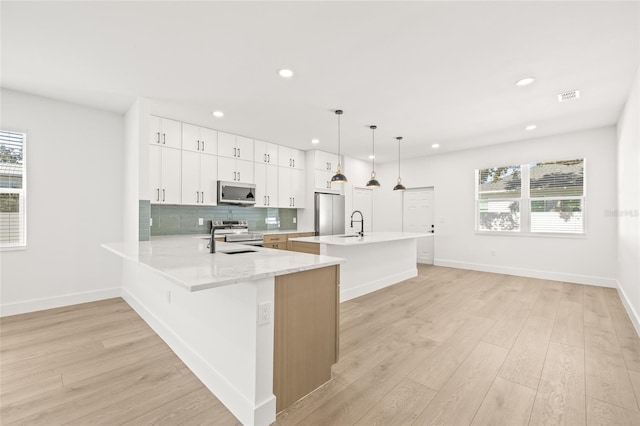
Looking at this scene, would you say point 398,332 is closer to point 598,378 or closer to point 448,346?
point 448,346

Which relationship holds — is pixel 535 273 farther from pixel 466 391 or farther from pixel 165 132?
pixel 165 132

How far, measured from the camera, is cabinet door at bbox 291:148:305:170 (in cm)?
639

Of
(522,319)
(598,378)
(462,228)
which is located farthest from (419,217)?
(598,378)

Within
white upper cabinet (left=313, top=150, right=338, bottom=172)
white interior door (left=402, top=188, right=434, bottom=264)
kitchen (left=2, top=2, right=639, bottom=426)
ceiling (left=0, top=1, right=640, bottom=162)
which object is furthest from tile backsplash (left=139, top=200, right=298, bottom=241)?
white interior door (left=402, top=188, right=434, bottom=264)

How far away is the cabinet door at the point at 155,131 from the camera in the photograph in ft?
14.1

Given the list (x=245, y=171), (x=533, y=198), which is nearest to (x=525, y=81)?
(x=533, y=198)

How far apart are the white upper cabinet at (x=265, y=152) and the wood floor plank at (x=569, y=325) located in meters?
5.10

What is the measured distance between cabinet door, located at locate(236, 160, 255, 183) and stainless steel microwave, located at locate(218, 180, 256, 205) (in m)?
0.12

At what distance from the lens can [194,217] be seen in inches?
203

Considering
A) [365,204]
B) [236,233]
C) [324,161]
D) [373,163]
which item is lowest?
[236,233]

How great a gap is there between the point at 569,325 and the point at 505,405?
82.5 inches

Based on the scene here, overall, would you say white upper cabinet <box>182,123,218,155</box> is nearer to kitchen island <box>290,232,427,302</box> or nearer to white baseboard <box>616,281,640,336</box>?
kitchen island <box>290,232,427,302</box>

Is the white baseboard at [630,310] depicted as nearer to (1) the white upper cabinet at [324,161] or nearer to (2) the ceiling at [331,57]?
(2) the ceiling at [331,57]

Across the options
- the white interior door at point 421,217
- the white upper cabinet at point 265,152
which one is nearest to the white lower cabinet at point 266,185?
the white upper cabinet at point 265,152
